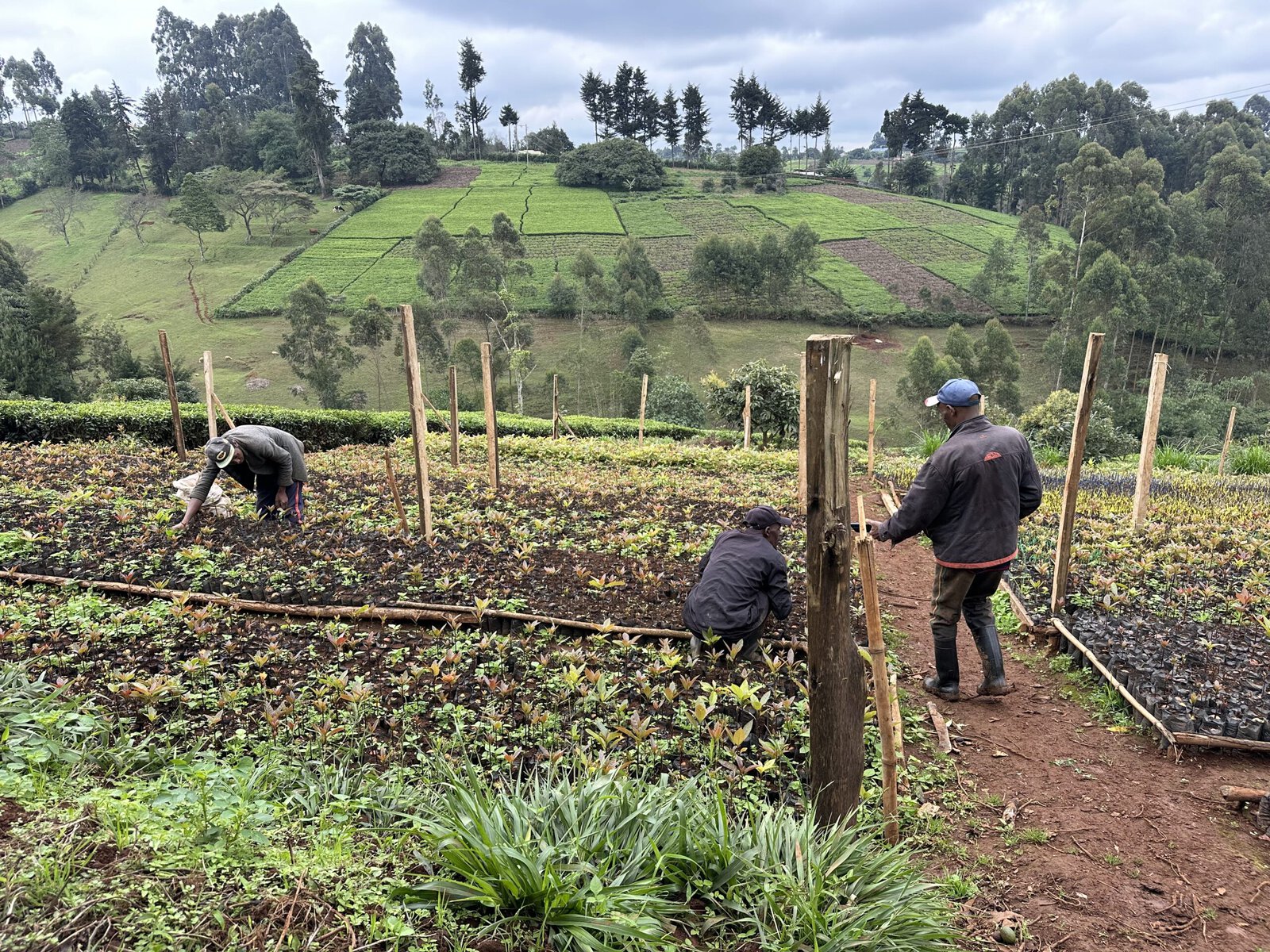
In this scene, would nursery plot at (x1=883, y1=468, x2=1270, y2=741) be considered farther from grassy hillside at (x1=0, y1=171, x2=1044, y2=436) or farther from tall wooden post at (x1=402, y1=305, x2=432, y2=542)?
grassy hillside at (x1=0, y1=171, x2=1044, y2=436)

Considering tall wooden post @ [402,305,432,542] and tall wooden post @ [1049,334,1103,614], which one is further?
tall wooden post @ [402,305,432,542]

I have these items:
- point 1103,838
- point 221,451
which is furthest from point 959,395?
point 221,451

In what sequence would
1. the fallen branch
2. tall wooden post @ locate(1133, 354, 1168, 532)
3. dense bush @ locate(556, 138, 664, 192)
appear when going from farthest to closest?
dense bush @ locate(556, 138, 664, 192) < tall wooden post @ locate(1133, 354, 1168, 532) < the fallen branch

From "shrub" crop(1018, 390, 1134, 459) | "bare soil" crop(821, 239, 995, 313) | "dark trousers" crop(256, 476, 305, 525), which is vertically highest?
"bare soil" crop(821, 239, 995, 313)

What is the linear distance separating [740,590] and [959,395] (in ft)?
6.02

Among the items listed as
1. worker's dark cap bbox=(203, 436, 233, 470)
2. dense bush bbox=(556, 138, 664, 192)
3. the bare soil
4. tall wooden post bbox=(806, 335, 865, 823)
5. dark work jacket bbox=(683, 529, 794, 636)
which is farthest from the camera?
dense bush bbox=(556, 138, 664, 192)

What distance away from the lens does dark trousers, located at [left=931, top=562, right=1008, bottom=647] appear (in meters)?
4.66

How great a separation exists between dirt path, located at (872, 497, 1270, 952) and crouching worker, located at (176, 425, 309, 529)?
5.90 m

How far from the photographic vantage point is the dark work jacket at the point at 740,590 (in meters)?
4.80

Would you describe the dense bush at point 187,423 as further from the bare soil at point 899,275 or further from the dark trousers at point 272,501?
the bare soil at point 899,275

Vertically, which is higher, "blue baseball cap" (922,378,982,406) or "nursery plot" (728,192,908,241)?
"nursery plot" (728,192,908,241)

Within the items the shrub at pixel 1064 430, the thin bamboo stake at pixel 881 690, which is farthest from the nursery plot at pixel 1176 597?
the shrub at pixel 1064 430

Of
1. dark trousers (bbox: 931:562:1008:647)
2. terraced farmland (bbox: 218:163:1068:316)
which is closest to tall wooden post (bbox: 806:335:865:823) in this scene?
dark trousers (bbox: 931:562:1008:647)

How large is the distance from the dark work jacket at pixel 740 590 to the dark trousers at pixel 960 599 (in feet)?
3.11
